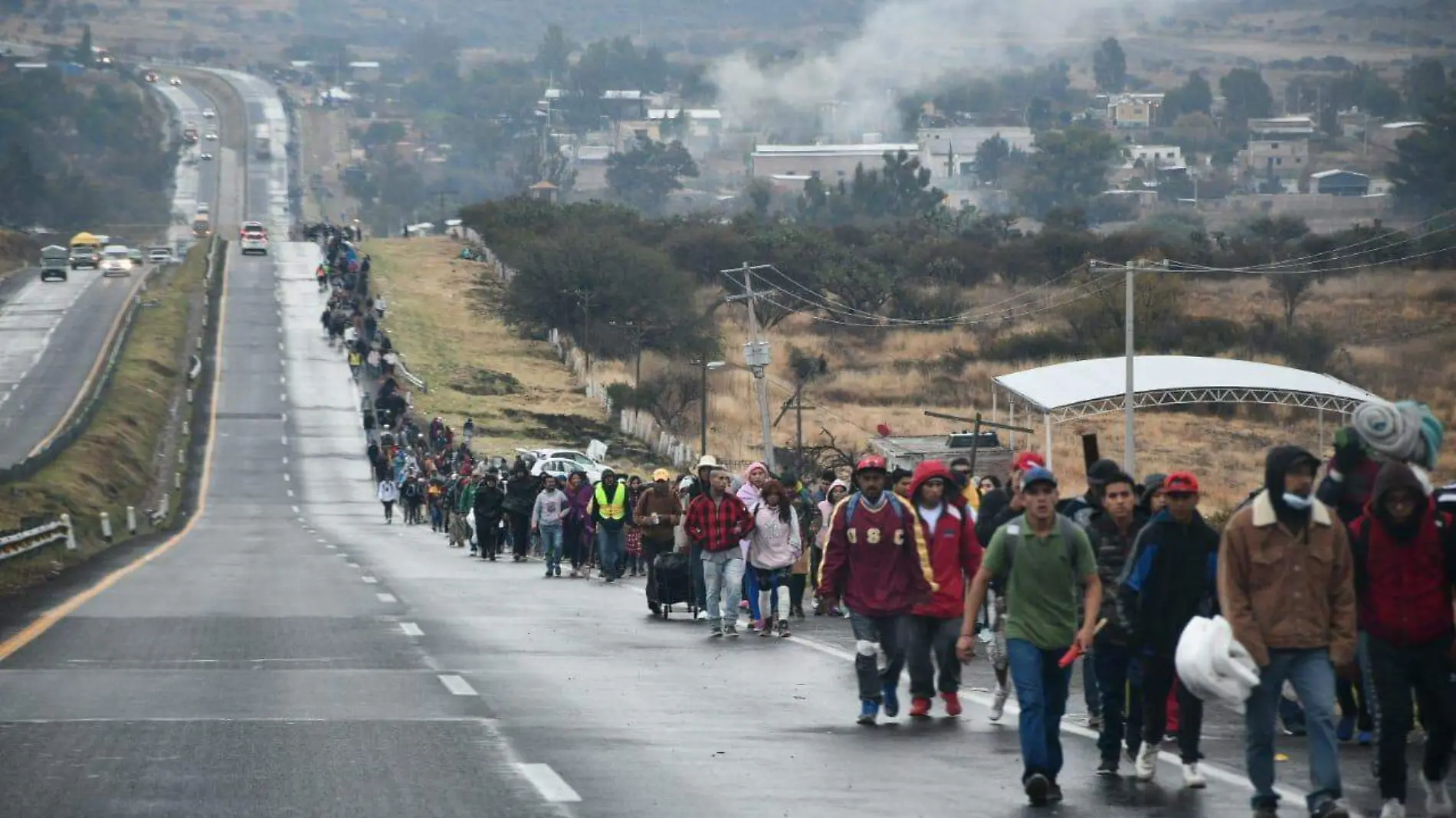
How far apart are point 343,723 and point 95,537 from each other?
30.5m

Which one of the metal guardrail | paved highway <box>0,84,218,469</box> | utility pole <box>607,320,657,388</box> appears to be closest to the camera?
the metal guardrail

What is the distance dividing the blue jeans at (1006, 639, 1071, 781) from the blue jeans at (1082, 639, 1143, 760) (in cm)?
39

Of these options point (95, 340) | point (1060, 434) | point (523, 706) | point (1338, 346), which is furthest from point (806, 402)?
point (523, 706)

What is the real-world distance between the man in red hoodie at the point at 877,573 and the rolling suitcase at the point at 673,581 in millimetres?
8557

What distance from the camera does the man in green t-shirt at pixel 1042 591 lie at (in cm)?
1134

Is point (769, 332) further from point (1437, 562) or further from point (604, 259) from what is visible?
point (1437, 562)

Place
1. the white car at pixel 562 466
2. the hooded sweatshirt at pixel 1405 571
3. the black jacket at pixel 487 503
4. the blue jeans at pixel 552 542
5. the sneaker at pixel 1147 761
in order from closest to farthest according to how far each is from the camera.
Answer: the hooded sweatshirt at pixel 1405 571 → the sneaker at pixel 1147 761 → the blue jeans at pixel 552 542 → the black jacket at pixel 487 503 → the white car at pixel 562 466

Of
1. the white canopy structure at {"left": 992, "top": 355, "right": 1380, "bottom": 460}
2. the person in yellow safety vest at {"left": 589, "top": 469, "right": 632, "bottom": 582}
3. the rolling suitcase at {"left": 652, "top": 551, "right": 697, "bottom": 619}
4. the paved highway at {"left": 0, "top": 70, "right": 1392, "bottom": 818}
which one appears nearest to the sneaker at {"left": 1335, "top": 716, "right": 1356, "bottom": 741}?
the paved highway at {"left": 0, "top": 70, "right": 1392, "bottom": 818}

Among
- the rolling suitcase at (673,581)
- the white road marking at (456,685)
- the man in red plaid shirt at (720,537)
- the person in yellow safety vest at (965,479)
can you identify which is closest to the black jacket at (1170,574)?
the white road marking at (456,685)

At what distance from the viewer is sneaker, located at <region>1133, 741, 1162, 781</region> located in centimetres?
1159

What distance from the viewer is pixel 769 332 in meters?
107

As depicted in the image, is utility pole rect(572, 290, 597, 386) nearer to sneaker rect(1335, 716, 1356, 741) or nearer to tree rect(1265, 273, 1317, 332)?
tree rect(1265, 273, 1317, 332)

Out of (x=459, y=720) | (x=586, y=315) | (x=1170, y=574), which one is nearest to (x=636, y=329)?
(x=586, y=315)

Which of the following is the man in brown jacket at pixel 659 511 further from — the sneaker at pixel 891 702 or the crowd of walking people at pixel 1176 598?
the sneaker at pixel 891 702
